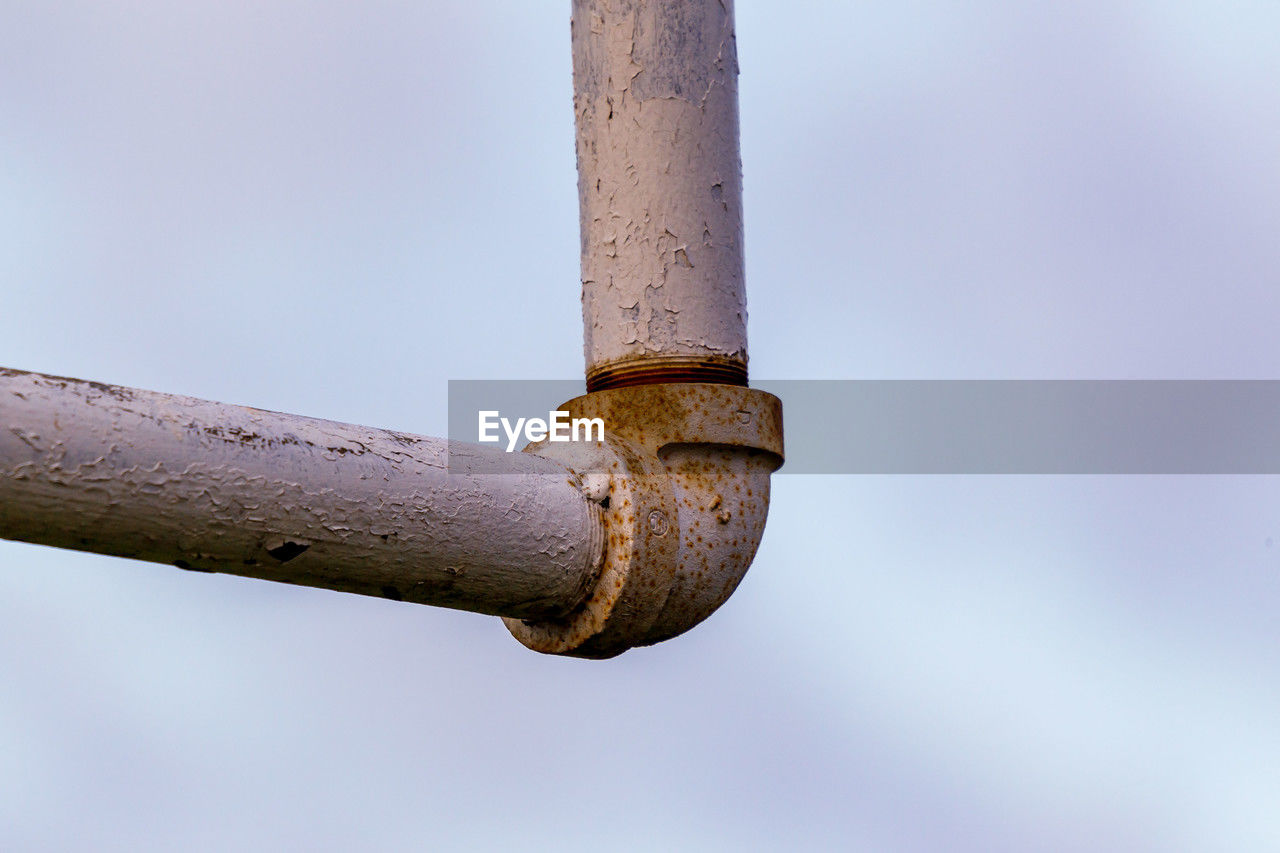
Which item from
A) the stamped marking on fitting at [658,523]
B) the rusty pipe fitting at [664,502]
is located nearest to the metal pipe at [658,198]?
the rusty pipe fitting at [664,502]

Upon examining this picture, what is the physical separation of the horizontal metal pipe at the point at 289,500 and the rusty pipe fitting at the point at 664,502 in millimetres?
65

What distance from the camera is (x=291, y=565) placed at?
2.66 metres

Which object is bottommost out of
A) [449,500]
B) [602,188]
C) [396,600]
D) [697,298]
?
[396,600]

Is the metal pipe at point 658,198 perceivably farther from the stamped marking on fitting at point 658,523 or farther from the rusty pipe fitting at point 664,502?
the stamped marking on fitting at point 658,523

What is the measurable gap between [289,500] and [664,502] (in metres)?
0.88

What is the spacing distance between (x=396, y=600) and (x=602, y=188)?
1.12 metres

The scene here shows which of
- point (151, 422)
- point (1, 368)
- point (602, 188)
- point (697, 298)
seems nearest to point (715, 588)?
point (697, 298)

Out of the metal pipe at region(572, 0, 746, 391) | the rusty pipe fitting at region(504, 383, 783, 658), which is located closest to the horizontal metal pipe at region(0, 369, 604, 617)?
the rusty pipe fitting at region(504, 383, 783, 658)

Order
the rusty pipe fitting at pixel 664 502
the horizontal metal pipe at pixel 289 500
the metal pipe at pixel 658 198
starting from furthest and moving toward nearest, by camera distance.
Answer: the metal pipe at pixel 658 198
the rusty pipe fitting at pixel 664 502
the horizontal metal pipe at pixel 289 500

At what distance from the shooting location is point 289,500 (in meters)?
2.58

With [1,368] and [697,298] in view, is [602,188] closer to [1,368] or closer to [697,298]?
[697,298]

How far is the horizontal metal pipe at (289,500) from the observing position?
2318mm

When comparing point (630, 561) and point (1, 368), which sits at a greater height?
point (1, 368)

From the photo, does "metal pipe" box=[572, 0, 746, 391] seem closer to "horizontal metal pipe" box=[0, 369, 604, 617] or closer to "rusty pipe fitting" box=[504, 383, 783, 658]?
"rusty pipe fitting" box=[504, 383, 783, 658]
